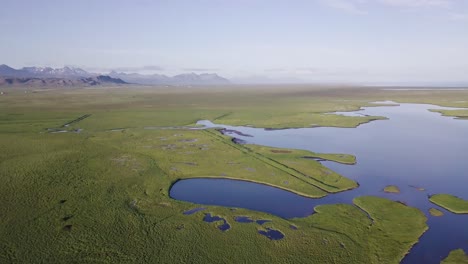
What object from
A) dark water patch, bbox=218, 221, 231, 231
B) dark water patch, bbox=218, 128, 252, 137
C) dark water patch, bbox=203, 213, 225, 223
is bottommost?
dark water patch, bbox=218, 221, 231, 231

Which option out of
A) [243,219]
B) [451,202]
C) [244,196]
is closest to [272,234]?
[243,219]

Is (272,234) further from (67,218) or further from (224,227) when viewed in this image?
(67,218)

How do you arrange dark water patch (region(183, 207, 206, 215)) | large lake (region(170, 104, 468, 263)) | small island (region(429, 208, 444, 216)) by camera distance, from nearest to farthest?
large lake (region(170, 104, 468, 263)) < small island (region(429, 208, 444, 216)) < dark water patch (region(183, 207, 206, 215))

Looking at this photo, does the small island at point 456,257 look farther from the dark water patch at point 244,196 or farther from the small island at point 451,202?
the dark water patch at point 244,196

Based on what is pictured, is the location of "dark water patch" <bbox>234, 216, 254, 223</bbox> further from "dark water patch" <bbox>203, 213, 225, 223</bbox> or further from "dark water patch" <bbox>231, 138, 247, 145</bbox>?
"dark water patch" <bbox>231, 138, 247, 145</bbox>

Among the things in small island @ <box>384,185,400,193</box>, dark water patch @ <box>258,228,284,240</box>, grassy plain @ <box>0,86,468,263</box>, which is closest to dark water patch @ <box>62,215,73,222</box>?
grassy plain @ <box>0,86,468,263</box>

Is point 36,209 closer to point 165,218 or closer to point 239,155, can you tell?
point 165,218

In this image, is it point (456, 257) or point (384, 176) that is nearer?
point (456, 257)

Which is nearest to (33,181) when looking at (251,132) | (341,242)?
(341,242)
